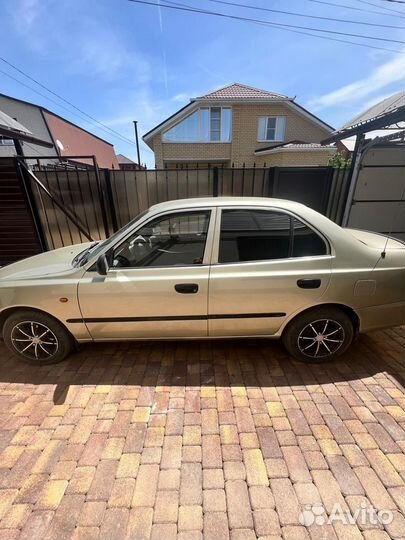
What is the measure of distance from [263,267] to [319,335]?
0.93 meters

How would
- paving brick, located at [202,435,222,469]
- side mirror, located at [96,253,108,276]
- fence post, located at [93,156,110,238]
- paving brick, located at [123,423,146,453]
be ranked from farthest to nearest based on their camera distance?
fence post, located at [93,156,110,238] < side mirror, located at [96,253,108,276] < paving brick, located at [123,423,146,453] < paving brick, located at [202,435,222,469]

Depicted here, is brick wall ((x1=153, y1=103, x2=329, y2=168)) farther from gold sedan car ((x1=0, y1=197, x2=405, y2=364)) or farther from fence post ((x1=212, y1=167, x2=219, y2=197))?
gold sedan car ((x1=0, y1=197, x2=405, y2=364))

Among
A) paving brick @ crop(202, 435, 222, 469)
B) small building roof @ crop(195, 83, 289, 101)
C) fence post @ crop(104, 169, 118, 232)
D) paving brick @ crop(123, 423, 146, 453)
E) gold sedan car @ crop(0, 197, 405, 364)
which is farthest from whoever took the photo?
small building roof @ crop(195, 83, 289, 101)

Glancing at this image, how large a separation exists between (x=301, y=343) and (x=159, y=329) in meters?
1.43

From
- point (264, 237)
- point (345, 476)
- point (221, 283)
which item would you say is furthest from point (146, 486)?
point (264, 237)

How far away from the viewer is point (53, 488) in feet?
5.16

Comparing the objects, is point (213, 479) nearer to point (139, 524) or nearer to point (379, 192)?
point (139, 524)

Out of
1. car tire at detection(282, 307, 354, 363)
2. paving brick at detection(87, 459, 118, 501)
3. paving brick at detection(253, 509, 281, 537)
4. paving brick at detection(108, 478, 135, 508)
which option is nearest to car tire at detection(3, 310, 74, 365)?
paving brick at detection(87, 459, 118, 501)

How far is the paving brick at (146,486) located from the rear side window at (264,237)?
162 centimetres

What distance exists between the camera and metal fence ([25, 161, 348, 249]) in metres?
5.08

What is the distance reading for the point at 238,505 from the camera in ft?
4.81

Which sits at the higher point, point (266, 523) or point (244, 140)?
point (244, 140)

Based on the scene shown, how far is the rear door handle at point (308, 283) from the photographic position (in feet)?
7.32

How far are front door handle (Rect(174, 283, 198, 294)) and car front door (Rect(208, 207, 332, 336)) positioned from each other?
0.47ft
